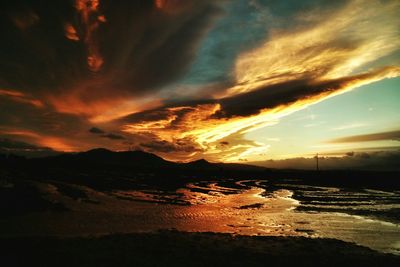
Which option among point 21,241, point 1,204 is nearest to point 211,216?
point 21,241

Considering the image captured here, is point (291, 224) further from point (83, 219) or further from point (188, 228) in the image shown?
point (83, 219)

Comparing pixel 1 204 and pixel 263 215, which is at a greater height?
pixel 1 204

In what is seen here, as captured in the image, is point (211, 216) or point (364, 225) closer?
point (364, 225)

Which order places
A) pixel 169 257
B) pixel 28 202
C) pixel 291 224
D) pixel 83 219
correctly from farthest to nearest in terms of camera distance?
pixel 28 202
pixel 291 224
pixel 83 219
pixel 169 257

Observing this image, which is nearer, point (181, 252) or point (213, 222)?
point (181, 252)

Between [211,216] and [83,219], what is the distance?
456 inches

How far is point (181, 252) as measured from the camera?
48.4 feet

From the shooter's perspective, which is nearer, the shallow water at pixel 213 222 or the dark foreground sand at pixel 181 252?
the dark foreground sand at pixel 181 252

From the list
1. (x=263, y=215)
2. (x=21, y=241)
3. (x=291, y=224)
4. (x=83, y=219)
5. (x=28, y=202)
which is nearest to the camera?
(x=21, y=241)

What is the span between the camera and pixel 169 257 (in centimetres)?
1383

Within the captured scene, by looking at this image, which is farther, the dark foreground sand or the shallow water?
the shallow water

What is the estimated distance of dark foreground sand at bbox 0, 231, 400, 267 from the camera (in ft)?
42.7

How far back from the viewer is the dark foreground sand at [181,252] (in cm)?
1301

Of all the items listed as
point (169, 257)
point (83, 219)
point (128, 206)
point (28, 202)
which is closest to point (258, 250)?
point (169, 257)
